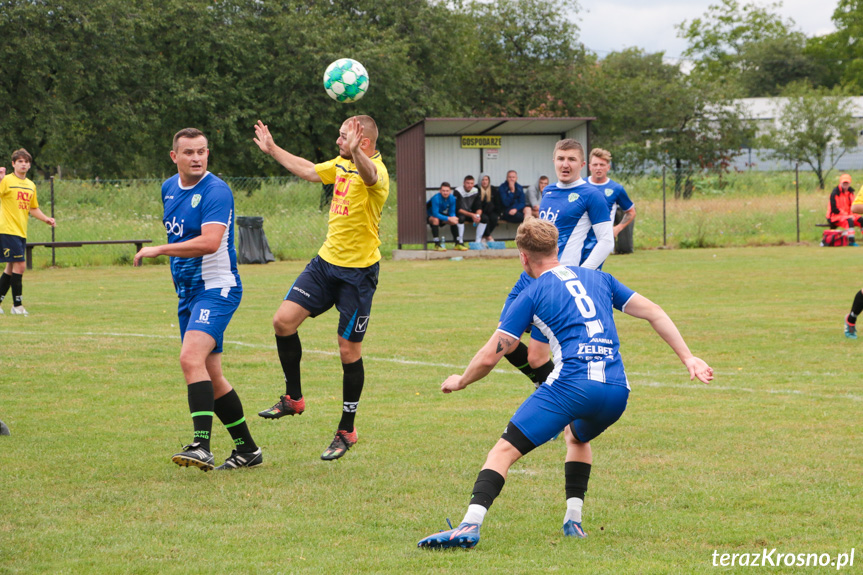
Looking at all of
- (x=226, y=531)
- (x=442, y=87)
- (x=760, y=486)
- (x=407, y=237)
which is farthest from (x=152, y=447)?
(x=442, y=87)

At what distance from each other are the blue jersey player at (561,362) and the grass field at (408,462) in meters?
0.27

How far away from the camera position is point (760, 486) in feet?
17.6

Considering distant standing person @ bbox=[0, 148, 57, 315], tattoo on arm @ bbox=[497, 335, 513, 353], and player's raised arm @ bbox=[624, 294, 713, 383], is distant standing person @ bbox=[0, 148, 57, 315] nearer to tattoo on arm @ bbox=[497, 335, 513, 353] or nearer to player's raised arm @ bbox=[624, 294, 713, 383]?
tattoo on arm @ bbox=[497, 335, 513, 353]

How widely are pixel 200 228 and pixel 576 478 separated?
8.87 ft

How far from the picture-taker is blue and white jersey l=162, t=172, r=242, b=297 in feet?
19.2

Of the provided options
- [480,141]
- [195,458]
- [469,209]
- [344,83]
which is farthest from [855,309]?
[480,141]

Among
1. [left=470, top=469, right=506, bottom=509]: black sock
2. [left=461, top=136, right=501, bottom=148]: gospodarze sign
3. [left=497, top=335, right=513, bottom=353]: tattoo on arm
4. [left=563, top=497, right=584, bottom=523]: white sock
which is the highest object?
[left=461, top=136, right=501, bottom=148]: gospodarze sign

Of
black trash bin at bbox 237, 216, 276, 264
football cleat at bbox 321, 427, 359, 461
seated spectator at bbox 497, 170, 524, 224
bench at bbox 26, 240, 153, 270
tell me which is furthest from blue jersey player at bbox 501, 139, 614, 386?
seated spectator at bbox 497, 170, 524, 224

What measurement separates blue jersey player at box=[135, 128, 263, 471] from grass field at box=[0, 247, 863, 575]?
375 millimetres

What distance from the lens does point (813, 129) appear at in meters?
52.2

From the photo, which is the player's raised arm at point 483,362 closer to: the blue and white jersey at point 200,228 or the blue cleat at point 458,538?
the blue cleat at point 458,538

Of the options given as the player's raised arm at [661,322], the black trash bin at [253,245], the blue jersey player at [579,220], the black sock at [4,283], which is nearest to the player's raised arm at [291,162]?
the blue jersey player at [579,220]

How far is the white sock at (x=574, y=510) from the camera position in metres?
4.59

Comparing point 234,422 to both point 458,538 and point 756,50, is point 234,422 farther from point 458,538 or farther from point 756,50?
point 756,50
